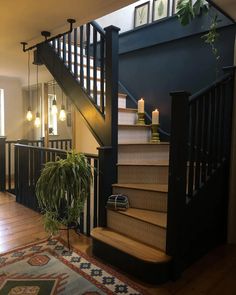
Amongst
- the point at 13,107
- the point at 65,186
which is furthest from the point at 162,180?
the point at 13,107

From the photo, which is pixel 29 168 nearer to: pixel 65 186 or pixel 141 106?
pixel 65 186

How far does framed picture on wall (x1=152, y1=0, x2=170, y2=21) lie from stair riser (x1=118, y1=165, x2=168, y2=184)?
7.77ft

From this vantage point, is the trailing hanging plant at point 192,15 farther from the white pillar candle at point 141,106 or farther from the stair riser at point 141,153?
the stair riser at point 141,153

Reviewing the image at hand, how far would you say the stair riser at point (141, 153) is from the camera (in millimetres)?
3001

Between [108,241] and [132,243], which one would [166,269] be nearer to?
[132,243]

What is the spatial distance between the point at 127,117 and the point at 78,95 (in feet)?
2.58

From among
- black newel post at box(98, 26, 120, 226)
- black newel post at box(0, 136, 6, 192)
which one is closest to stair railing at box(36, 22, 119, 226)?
black newel post at box(98, 26, 120, 226)

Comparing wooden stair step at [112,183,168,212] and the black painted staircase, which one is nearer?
the black painted staircase

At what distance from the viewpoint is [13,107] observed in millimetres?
6023

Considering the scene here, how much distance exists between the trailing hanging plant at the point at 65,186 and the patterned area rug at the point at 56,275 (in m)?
0.30

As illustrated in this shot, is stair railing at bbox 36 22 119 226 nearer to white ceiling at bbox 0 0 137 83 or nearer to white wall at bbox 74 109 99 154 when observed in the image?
white ceiling at bbox 0 0 137 83

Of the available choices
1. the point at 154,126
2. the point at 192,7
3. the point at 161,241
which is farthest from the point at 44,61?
the point at 161,241

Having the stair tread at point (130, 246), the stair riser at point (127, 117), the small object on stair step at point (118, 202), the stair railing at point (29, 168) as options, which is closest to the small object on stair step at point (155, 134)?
the stair riser at point (127, 117)

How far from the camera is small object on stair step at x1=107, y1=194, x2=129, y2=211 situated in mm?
2543
